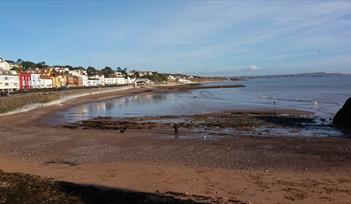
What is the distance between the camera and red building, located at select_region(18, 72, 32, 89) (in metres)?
100

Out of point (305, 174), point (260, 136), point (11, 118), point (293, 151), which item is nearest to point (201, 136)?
point (260, 136)

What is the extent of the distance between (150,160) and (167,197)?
589 cm

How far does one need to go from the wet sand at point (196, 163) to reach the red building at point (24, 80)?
80.5 meters

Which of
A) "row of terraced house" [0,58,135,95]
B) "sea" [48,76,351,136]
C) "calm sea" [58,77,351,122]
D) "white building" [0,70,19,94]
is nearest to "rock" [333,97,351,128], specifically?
"sea" [48,76,351,136]

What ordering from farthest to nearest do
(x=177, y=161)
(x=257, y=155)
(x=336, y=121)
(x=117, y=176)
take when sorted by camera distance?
(x=336, y=121) → (x=257, y=155) → (x=177, y=161) → (x=117, y=176)

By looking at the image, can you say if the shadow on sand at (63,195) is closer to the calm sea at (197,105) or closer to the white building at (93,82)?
the calm sea at (197,105)

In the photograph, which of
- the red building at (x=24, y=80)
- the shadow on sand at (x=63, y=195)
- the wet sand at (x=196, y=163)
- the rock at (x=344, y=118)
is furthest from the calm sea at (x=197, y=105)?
the red building at (x=24, y=80)

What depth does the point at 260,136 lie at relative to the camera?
22.6 m

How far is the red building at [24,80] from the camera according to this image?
100056 millimetres

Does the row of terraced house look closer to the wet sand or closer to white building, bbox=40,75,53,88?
white building, bbox=40,75,53,88

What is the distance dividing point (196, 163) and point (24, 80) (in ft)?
312

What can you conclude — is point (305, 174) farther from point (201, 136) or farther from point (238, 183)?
point (201, 136)

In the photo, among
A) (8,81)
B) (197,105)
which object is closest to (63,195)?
(197,105)

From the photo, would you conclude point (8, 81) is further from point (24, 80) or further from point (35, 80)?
point (35, 80)
